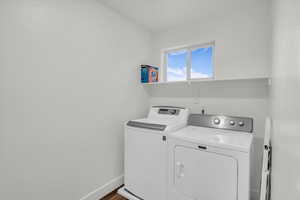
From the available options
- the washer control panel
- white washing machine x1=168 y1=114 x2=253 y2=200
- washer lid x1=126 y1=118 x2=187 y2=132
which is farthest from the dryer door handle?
the washer control panel

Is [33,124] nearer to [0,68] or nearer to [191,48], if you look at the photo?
[0,68]

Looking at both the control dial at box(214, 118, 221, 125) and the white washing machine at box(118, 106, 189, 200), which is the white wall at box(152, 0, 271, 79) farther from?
the white washing machine at box(118, 106, 189, 200)

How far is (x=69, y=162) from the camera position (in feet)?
4.98

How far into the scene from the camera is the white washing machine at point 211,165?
115 centimetres

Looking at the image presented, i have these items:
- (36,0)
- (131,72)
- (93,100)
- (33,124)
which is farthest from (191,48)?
(33,124)

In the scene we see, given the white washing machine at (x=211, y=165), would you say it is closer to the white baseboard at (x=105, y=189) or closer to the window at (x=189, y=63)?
the white baseboard at (x=105, y=189)

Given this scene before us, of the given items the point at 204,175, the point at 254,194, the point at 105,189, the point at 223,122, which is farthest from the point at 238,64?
the point at 105,189

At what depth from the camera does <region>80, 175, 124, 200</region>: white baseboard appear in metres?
1.71

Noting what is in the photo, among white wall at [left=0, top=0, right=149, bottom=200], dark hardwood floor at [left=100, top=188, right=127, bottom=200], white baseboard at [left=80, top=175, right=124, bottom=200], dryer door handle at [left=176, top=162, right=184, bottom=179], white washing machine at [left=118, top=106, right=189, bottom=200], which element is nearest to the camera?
white wall at [left=0, top=0, right=149, bottom=200]

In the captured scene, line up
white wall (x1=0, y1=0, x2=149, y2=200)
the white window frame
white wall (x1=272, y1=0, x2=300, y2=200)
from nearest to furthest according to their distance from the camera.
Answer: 1. white wall (x1=272, y1=0, x2=300, y2=200)
2. white wall (x1=0, y1=0, x2=149, y2=200)
3. the white window frame

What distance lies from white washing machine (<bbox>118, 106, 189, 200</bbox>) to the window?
2.64ft

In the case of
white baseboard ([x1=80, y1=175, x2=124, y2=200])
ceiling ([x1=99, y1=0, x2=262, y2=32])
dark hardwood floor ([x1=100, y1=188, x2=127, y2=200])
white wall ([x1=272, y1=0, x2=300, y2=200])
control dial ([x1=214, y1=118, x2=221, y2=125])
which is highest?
ceiling ([x1=99, y1=0, x2=262, y2=32])

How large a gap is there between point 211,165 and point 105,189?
1.45 meters

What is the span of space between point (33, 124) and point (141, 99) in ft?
5.13
